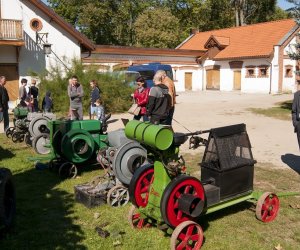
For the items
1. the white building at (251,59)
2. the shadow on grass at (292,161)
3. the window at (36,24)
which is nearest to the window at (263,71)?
the white building at (251,59)

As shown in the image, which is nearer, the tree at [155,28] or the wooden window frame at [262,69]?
A: the wooden window frame at [262,69]

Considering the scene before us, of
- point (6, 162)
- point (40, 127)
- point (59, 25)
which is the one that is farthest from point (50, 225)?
point (59, 25)

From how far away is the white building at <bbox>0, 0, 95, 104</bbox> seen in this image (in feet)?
65.8

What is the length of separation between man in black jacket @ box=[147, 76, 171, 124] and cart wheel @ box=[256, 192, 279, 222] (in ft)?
8.48

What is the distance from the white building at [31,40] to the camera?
20.0 metres

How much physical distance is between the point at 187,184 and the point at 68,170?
11.6ft

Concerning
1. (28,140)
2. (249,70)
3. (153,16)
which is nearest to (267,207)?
(28,140)

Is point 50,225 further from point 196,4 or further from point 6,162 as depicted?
point 196,4

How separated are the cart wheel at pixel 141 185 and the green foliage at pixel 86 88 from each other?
502 inches

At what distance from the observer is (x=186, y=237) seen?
170 inches

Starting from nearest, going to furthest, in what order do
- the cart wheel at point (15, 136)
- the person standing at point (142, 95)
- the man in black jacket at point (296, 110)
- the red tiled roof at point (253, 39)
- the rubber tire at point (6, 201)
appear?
the rubber tire at point (6, 201), the man in black jacket at point (296, 110), the person standing at point (142, 95), the cart wheel at point (15, 136), the red tiled roof at point (253, 39)

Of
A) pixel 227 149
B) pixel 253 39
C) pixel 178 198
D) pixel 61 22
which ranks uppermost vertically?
pixel 253 39

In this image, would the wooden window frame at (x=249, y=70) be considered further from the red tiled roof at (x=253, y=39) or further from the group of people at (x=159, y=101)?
the group of people at (x=159, y=101)

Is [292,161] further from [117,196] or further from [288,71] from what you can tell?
[288,71]
